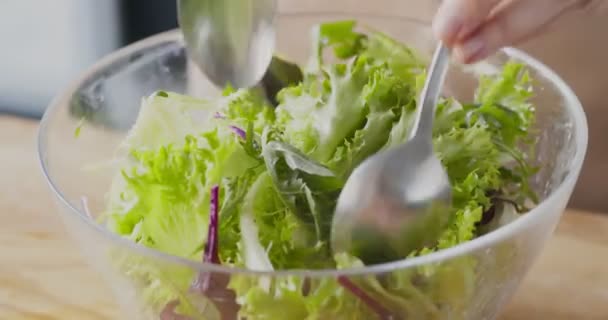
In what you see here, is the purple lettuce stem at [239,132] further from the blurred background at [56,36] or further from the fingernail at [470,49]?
the blurred background at [56,36]

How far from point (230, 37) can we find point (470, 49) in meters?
0.23

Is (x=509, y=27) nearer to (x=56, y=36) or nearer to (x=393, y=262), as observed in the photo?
(x=393, y=262)

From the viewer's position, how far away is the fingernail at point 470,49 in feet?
2.19

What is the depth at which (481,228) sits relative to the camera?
69cm

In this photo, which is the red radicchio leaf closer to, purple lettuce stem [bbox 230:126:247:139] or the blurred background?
purple lettuce stem [bbox 230:126:247:139]

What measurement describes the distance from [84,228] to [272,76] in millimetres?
299

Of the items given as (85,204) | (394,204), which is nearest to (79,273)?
(85,204)

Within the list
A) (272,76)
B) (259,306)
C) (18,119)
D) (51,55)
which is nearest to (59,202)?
(259,306)

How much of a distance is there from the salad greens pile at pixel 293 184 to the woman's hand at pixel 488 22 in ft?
0.23

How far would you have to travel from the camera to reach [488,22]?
0.68 m

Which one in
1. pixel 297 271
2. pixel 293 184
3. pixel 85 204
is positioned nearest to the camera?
pixel 297 271

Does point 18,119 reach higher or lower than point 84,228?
lower

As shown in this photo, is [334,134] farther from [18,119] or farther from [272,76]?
[18,119]

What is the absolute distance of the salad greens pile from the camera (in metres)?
0.55
